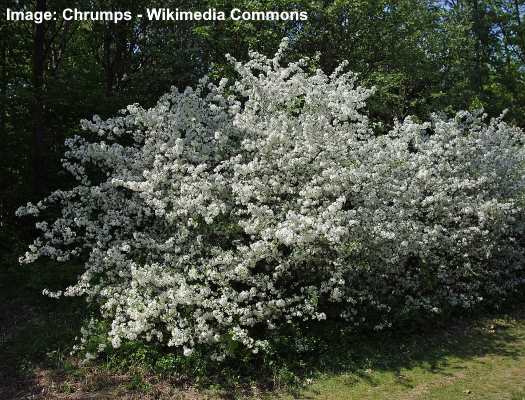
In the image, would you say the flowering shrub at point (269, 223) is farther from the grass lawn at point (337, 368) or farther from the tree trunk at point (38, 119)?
the tree trunk at point (38, 119)

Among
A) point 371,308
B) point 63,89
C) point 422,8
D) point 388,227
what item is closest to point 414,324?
point 371,308

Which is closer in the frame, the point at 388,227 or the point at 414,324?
the point at 388,227

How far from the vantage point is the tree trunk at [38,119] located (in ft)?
41.3

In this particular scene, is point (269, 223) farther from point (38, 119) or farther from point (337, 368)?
point (38, 119)

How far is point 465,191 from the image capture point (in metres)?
11.4

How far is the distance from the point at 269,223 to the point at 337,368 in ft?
7.93

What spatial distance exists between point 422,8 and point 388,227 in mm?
16697

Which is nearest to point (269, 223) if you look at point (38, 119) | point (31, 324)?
point (31, 324)

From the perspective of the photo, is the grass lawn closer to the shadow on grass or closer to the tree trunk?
the shadow on grass

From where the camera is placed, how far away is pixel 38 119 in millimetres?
12602

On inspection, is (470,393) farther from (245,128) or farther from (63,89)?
(63,89)

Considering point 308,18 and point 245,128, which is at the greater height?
point 308,18

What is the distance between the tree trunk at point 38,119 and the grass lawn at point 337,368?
3420 mm

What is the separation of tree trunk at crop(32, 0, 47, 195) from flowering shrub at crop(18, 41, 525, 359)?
2280 mm
